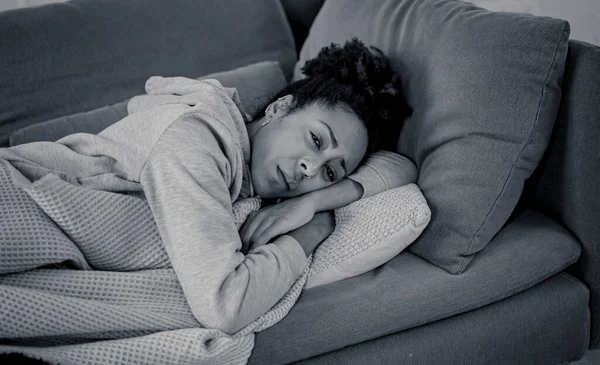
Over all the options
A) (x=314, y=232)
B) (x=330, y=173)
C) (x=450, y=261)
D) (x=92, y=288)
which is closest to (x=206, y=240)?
(x=92, y=288)

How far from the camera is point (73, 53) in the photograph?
5.02 ft

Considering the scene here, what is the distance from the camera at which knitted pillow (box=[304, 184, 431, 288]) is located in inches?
43.1

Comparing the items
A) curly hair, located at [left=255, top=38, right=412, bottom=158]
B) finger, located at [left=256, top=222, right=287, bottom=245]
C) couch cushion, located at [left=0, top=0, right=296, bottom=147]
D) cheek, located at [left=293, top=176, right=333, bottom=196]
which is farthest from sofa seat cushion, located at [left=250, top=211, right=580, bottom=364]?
couch cushion, located at [left=0, top=0, right=296, bottom=147]

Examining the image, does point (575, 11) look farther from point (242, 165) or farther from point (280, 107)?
point (242, 165)

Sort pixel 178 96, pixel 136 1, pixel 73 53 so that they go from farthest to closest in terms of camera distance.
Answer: pixel 136 1 < pixel 73 53 < pixel 178 96

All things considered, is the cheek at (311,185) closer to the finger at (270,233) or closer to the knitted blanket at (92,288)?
the finger at (270,233)

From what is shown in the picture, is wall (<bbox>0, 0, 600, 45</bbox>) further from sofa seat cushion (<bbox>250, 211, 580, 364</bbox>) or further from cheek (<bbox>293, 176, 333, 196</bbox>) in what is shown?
cheek (<bbox>293, 176, 333, 196</bbox>)

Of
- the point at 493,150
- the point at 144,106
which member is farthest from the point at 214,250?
the point at 493,150

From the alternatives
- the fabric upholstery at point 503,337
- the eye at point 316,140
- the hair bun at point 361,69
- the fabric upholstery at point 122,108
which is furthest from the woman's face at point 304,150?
the fabric upholstery at point 503,337

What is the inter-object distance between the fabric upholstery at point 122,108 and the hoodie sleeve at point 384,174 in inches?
13.8

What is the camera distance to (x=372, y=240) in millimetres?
1096

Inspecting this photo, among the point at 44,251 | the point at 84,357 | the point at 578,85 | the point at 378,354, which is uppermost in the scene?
the point at 578,85

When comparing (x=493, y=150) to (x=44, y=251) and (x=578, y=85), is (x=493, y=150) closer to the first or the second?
(x=578, y=85)

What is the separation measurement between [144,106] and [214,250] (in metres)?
0.52
